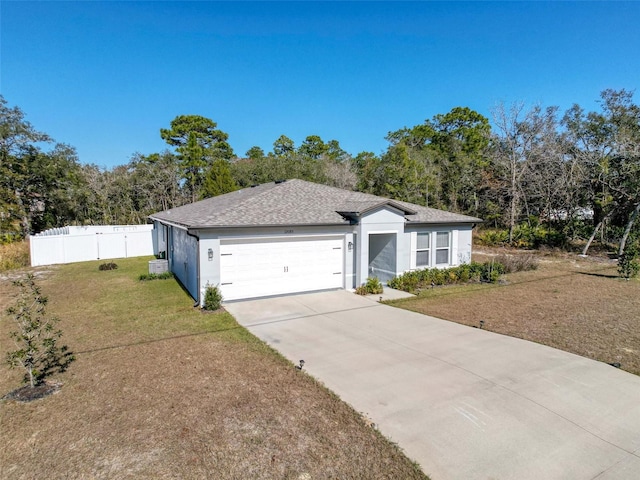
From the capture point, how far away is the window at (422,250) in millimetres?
14904

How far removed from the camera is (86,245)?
21.3 m

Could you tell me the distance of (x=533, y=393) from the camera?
5762mm

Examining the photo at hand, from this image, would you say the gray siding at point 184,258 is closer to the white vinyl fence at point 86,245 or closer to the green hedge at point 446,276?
the green hedge at point 446,276

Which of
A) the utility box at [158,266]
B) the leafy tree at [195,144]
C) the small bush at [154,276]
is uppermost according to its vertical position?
the leafy tree at [195,144]

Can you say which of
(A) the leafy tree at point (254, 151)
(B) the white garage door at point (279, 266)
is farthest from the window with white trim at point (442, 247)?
(A) the leafy tree at point (254, 151)

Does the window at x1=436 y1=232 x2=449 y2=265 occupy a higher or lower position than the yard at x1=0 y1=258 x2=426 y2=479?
higher

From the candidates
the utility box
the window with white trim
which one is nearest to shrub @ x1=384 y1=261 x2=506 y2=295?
the window with white trim

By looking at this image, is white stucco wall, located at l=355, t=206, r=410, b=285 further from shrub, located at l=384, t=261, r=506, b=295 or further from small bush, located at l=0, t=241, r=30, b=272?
small bush, located at l=0, t=241, r=30, b=272

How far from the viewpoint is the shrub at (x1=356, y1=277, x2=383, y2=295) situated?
12.6 m

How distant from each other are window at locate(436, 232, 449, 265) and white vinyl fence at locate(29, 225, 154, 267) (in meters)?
18.0

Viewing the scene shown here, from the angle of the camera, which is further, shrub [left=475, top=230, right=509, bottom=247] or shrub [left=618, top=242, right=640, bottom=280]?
shrub [left=475, top=230, right=509, bottom=247]

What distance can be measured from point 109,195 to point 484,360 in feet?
117

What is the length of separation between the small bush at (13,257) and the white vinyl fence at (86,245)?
1.68 ft

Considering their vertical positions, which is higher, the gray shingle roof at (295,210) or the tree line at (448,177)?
the tree line at (448,177)
